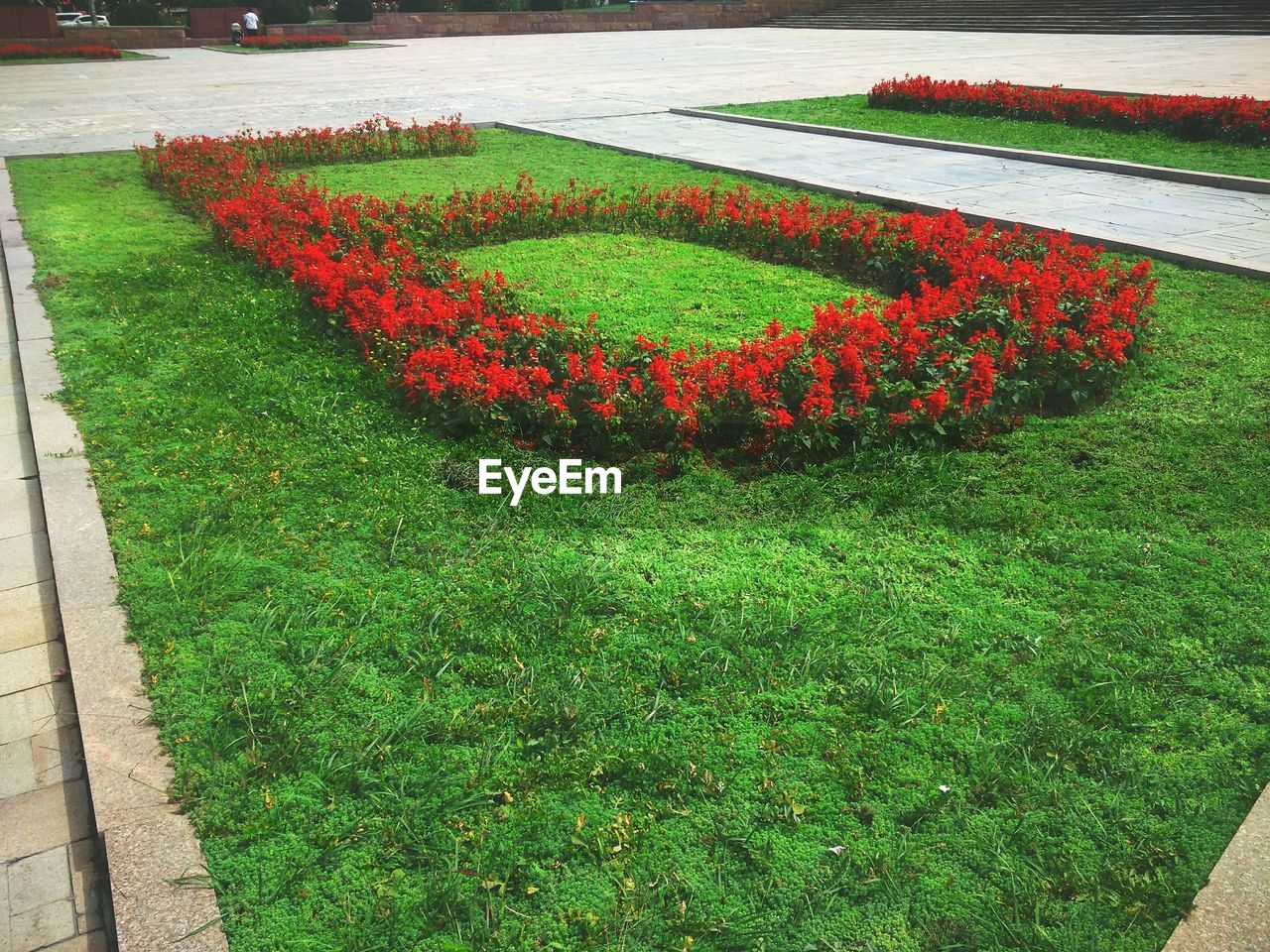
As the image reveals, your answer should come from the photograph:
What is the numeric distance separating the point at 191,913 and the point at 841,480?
9.53 ft

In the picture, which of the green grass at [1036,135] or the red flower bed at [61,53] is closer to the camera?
the green grass at [1036,135]

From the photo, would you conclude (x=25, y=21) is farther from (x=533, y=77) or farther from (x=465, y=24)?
(x=533, y=77)

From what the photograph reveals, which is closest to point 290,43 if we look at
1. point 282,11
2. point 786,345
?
point 282,11

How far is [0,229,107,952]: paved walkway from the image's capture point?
249 centimetres

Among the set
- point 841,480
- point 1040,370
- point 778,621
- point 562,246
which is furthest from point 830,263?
point 778,621

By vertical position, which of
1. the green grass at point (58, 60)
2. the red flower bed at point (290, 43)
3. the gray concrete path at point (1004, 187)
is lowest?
the gray concrete path at point (1004, 187)

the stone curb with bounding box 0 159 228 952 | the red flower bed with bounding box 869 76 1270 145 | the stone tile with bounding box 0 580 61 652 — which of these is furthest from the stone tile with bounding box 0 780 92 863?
the red flower bed with bounding box 869 76 1270 145

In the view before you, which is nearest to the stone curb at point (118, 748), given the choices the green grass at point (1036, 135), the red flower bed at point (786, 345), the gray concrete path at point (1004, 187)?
the red flower bed at point (786, 345)

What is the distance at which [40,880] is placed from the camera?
260cm

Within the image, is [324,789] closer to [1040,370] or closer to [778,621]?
[778,621]

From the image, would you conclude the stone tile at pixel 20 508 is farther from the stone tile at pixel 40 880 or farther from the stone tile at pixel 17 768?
the stone tile at pixel 40 880

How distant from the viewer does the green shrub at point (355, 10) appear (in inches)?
1428

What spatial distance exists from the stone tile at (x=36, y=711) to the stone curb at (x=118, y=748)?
16 centimetres

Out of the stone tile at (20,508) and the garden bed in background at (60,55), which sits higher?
the garden bed in background at (60,55)
